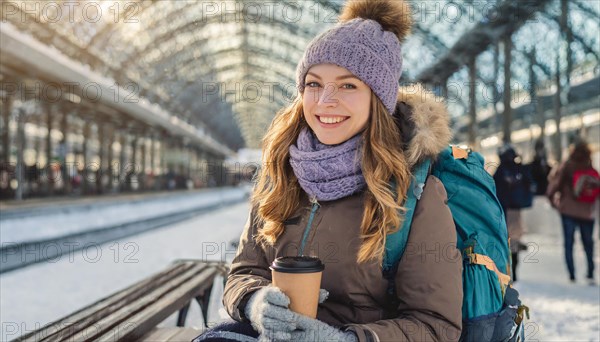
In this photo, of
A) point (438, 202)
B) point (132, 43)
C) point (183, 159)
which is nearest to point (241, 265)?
point (438, 202)

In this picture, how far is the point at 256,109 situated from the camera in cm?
6512

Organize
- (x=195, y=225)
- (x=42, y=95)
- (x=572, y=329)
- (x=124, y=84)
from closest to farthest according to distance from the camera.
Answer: (x=572, y=329)
(x=195, y=225)
(x=42, y=95)
(x=124, y=84)

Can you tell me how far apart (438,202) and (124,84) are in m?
23.1

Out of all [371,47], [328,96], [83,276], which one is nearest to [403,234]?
[328,96]

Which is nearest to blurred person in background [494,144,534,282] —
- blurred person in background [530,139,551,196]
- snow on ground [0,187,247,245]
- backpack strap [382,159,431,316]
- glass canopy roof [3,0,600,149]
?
blurred person in background [530,139,551,196]

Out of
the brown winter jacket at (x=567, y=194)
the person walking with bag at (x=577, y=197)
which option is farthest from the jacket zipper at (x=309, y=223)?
the brown winter jacket at (x=567, y=194)

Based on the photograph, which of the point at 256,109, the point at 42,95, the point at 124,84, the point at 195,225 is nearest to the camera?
the point at 195,225

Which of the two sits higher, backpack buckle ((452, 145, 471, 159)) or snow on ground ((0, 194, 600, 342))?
backpack buckle ((452, 145, 471, 159))

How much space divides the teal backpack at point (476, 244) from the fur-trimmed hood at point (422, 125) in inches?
1.8

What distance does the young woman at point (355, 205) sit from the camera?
1.56m

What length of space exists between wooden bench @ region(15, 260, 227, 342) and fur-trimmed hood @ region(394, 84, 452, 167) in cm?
152

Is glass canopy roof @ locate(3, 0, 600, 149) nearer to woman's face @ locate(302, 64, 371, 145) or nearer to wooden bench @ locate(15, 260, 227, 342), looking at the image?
woman's face @ locate(302, 64, 371, 145)

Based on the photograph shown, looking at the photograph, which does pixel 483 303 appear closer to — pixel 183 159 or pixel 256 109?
pixel 183 159

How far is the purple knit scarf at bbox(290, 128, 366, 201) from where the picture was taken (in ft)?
5.85
